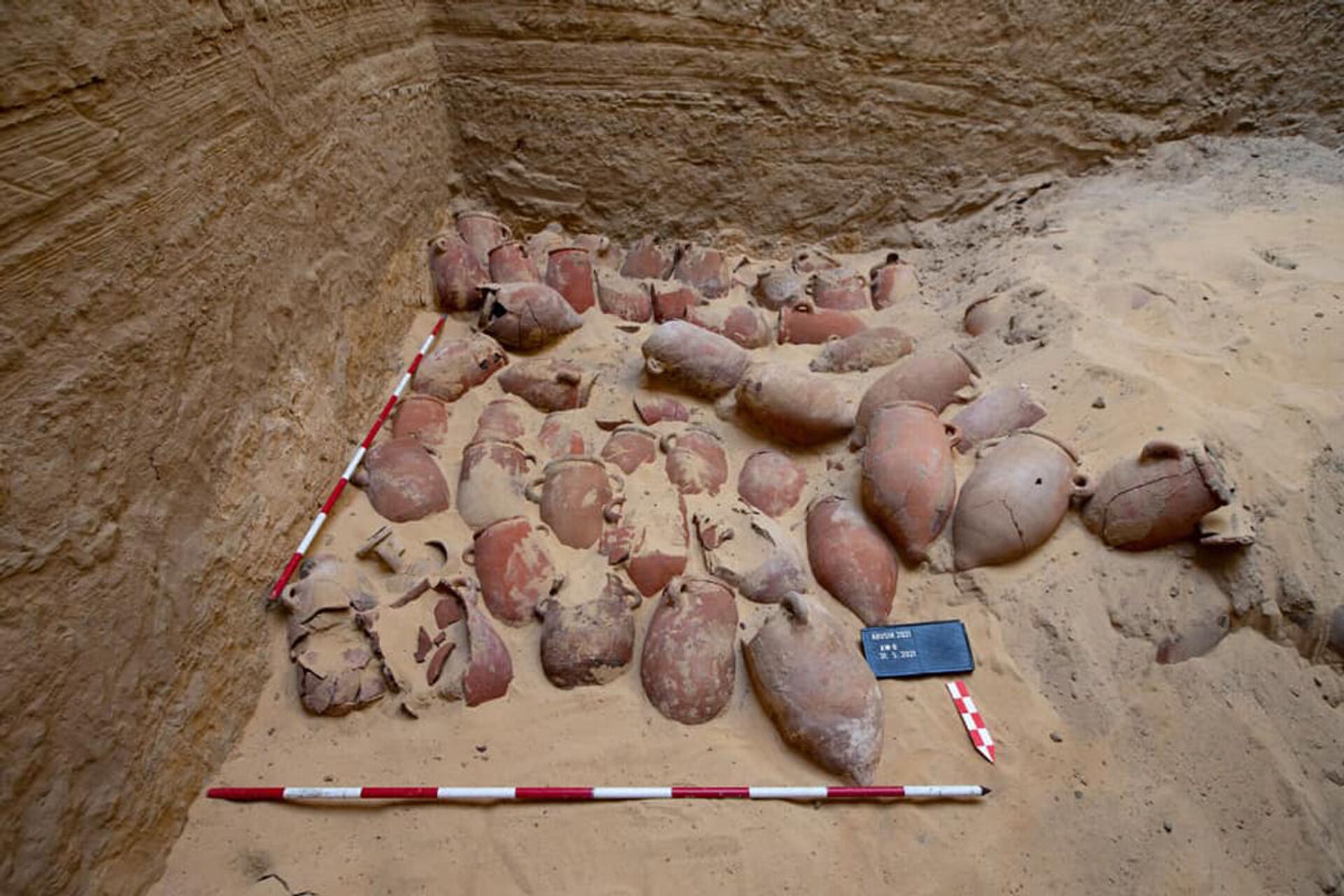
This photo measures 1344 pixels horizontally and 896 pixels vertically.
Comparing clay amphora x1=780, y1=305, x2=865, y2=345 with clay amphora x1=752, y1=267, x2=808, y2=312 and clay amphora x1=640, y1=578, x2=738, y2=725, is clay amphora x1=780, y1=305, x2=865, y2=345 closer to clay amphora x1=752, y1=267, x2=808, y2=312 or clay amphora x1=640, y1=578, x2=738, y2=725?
clay amphora x1=752, y1=267, x2=808, y2=312

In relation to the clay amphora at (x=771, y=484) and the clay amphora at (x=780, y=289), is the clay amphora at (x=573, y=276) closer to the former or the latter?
the clay amphora at (x=780, y=289)

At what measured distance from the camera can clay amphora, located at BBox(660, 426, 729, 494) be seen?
2451 mm

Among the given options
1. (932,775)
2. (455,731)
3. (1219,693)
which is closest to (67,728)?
(455,731)

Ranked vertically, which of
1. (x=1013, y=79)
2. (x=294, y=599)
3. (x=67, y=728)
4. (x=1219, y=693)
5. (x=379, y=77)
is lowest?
(x=1219, y=693)

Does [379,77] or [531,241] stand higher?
[379,77]

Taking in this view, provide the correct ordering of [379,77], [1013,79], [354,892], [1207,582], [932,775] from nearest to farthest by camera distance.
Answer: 1. [354,892]
2. [932,775]
3. [1207,582]
4. [379,77]
5. [1013,79]

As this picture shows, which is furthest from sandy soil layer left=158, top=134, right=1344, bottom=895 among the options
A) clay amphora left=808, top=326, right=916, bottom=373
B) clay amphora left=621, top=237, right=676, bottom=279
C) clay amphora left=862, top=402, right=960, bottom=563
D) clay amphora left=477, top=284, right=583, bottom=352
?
clay amphora left=621, top=237, right=676, bottom=279

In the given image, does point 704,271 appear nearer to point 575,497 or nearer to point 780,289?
point 780,289

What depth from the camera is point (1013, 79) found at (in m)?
3.62

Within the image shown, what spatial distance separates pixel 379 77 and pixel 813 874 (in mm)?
3274

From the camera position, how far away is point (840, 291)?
11.5ft

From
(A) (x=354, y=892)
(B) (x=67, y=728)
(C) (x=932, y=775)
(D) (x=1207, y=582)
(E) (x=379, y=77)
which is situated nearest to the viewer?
(B) (x=67, y=728)

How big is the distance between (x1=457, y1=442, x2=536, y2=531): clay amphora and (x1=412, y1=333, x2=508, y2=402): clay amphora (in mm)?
466

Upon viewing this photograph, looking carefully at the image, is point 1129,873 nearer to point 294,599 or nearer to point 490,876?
point 490,876
